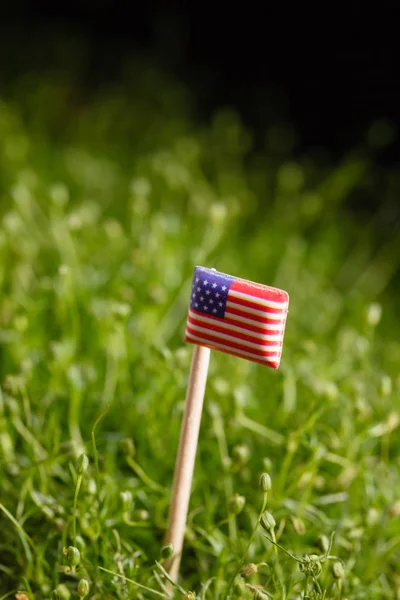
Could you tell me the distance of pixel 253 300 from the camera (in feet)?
2.98

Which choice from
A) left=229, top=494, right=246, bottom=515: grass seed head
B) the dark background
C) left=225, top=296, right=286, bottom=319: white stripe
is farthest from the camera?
the dark background

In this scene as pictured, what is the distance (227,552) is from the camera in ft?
3.59

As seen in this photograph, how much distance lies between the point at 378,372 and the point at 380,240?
2.35ft

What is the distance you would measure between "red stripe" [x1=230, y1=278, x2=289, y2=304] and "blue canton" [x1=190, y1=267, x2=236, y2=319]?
1cm

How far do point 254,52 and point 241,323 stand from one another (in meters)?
2.46

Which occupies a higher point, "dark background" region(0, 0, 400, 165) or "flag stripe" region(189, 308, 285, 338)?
"dark background" region(0, 0, 400, 165)

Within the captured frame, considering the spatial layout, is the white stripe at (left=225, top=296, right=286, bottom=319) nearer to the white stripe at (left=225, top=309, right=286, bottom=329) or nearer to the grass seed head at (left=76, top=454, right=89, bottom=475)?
the white stripe at (left=225, top=309, right=286, bottom=329)

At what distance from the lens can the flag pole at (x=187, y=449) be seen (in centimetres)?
95

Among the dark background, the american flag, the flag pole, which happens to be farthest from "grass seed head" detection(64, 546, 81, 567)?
the dark background

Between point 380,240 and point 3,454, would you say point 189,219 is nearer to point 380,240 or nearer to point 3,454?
point 380,240

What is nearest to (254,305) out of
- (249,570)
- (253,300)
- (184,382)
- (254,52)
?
(253,300)

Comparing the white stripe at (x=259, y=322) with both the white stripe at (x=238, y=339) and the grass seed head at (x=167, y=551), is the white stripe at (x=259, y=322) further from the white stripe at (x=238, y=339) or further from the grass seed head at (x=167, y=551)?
the grass seed head at (x=167, y=551)

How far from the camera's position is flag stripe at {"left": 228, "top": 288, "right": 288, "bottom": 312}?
2.97 ft

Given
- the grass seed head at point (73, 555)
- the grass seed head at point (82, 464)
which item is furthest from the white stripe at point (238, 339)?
the grass seed head at point (73, 555)
